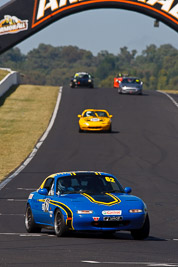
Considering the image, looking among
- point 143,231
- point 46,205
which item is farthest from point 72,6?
point 143,231

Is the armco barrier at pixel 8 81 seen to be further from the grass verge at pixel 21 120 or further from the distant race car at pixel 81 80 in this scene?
the distant race car at pixel 81 80

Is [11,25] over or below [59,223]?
over

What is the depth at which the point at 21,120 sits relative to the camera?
5328 cm

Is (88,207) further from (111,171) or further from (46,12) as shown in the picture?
(46,12)

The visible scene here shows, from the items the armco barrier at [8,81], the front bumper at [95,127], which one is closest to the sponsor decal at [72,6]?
the front bumper at [95,127]

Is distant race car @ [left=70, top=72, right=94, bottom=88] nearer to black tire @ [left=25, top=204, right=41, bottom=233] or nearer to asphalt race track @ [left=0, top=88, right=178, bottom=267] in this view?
asphalt race track @ [left=0, top=88, right=178, bottom=267]

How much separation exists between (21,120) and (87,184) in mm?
38505

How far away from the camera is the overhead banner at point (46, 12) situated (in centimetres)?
5234

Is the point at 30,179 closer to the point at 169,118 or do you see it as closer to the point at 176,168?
the point at 176,168

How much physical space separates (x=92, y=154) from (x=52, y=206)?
70.9ft

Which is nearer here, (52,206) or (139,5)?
(52,206)

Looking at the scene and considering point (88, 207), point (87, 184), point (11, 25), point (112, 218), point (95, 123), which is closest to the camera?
point (112, 218)

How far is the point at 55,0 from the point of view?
175 feet

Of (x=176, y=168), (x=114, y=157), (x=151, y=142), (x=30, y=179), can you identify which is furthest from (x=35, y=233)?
(x=151, y=142)
